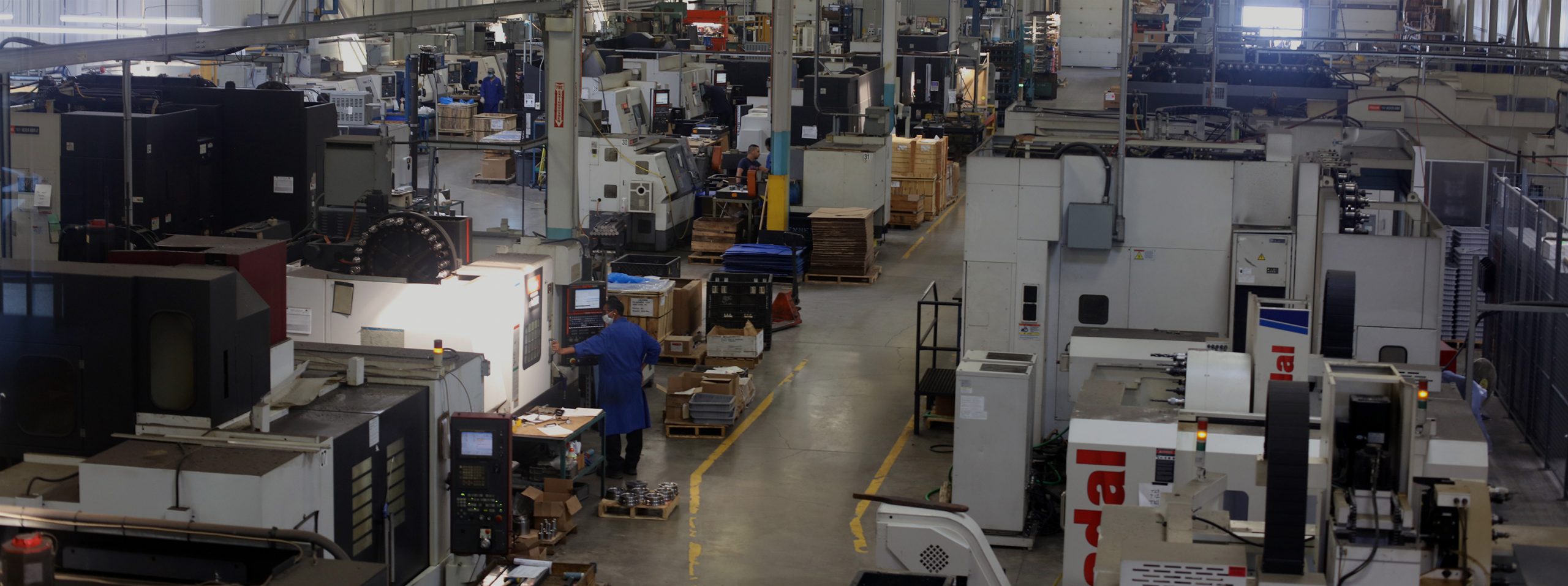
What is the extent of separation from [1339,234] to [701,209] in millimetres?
10979

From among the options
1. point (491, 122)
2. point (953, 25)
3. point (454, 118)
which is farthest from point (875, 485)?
point (953, 25)

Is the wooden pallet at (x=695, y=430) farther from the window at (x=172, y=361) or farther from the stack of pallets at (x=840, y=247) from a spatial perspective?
the stack of pallets at (x=840, y=247)

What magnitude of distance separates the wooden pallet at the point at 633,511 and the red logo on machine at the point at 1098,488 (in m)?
3.32

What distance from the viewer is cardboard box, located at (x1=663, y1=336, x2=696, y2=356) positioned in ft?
50.9

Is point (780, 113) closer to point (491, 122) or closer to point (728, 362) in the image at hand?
point (728, 362)

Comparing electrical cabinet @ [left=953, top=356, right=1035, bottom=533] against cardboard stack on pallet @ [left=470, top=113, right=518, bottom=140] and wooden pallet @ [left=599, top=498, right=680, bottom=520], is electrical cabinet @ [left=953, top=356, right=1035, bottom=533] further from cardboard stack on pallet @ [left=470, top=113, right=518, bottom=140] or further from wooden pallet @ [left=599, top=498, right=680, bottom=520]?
cardboard stack on pallet @ [left=470, top=113, right=518, bottom=140]

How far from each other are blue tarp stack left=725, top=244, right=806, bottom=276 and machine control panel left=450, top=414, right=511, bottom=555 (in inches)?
397

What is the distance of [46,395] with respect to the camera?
757cm

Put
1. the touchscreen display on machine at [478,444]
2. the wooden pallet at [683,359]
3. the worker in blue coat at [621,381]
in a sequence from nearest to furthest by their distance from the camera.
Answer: the touchscreen display on machine at [478,444] → the worker in blue coat at [621,381] → the wooden pallet at [683,359]

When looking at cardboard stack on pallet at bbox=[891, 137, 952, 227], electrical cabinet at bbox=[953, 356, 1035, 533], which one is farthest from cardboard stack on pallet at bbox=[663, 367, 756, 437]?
cardboard stack on pallet at bbox=[891, 137, 952, 227]

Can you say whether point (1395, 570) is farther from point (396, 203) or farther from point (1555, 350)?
point (396, 203)

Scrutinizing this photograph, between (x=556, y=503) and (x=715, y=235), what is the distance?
9.99m

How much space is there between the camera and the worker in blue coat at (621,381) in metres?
11.9

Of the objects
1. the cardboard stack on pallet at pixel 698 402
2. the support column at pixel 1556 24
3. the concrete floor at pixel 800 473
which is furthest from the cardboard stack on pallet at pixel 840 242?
the support column at pixel 1556 24
